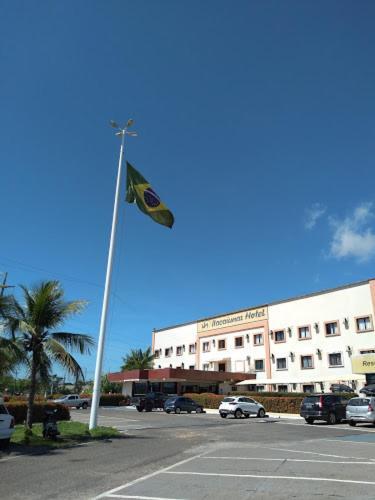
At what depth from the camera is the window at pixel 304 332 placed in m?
47.4

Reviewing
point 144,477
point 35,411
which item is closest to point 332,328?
point 35,411

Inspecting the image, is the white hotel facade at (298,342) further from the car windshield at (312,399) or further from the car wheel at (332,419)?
the car windshield at (312,399)

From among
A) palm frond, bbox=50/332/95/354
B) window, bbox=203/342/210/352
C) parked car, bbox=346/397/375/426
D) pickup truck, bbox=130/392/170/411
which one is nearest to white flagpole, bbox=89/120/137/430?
palm frond, bbox=50/332/95/354

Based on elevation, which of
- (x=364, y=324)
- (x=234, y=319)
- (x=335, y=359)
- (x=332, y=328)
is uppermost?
(x=234, y=319)

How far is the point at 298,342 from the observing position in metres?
48.0

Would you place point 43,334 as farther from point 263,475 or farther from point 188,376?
point 188,376

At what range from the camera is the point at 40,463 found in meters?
11.3

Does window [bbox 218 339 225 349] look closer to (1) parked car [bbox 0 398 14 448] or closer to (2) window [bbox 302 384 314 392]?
(2) window [bbox 302 384 314 392]

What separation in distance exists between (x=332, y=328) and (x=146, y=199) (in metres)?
30.3

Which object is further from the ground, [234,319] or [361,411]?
[234,319]

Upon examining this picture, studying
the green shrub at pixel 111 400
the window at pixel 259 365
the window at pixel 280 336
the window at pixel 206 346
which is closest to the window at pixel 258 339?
the window at pixel 259 365

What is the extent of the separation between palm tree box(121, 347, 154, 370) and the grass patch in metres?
48.4

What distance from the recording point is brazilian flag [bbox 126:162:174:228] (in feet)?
68.0

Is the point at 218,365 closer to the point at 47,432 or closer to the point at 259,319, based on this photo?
the point at 259,319
